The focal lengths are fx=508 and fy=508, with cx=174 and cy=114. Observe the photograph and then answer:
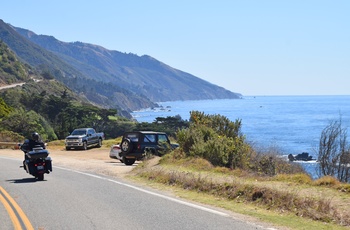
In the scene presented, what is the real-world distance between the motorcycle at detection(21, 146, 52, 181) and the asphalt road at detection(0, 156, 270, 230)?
1.68 ft

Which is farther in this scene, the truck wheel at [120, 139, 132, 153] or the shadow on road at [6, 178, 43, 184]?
the truck wheel at [120, 139, 132, 153]

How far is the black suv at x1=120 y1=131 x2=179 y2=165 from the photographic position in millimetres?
23938

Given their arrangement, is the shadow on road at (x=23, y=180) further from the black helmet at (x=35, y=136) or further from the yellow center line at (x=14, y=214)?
the yellow center line at (x=14, y=214)

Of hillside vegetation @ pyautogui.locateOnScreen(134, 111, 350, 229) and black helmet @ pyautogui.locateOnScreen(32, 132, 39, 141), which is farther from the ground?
black helmet @ pyautogui.locateOnScreen(32, 132, 39, 141)

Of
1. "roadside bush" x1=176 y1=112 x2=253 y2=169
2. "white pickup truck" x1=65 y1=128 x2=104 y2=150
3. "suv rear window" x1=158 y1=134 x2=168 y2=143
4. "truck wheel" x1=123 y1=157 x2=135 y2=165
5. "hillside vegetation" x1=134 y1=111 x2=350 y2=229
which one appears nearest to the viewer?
"hillside vegetation" x1=134 y1=111 x2=350 y2=229

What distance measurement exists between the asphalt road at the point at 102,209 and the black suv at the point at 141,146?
7896 mm

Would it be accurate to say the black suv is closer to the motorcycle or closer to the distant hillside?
the motorcycle

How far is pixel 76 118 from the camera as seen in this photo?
88625mm

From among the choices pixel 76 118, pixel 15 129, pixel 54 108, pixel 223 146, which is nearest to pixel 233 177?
pixel 223 146

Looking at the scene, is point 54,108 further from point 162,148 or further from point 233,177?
point 233,177

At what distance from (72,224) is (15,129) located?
43.8m

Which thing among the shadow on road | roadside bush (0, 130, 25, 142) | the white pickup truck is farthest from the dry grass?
roadside bush (0, 130, 25, 142)

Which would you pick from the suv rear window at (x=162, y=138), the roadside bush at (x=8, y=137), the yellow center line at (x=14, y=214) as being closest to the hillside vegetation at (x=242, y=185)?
the suv rear window at (x=162, y=138)

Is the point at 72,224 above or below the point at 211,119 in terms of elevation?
below
